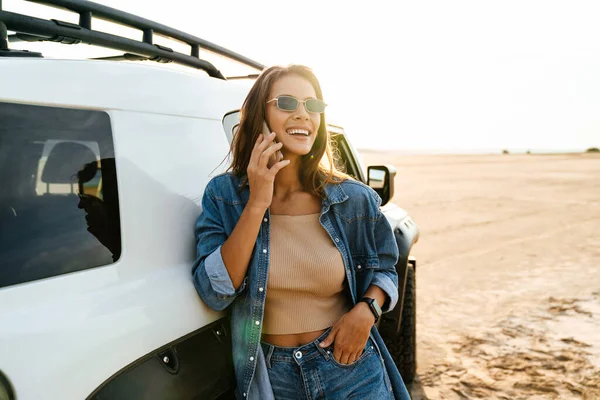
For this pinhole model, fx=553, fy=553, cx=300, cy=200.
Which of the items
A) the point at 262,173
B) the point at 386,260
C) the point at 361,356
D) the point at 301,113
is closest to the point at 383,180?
the point at 386,260

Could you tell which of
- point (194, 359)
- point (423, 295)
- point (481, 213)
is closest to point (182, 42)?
point (194, 359)

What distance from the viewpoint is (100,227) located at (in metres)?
1.53

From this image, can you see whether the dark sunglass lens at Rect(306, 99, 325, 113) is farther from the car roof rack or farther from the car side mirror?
the car side mirror

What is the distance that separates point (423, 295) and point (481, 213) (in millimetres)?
6667

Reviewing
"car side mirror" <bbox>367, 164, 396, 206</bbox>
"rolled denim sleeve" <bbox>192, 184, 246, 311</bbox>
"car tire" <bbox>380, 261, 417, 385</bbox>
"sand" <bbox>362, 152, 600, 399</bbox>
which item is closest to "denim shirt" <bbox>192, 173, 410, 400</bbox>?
"rolled denim sleeve" <bbox>192, 184, 246, 311</bbox>

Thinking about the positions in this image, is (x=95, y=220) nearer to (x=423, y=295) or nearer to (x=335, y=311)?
(x=335, y=311)

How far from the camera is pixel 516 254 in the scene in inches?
307

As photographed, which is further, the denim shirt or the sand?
the sand

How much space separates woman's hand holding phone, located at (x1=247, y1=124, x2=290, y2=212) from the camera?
1795mm

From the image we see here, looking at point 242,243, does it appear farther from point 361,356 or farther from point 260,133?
point 361,356

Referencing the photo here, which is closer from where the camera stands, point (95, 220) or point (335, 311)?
point (95, 220)

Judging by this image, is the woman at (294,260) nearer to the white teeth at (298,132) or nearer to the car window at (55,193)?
the white teeth at (298,132)

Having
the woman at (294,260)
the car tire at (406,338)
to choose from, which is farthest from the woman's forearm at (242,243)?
the car tire at (406,338)

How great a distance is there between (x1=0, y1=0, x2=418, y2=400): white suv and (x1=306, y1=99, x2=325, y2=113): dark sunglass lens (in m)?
0.36
